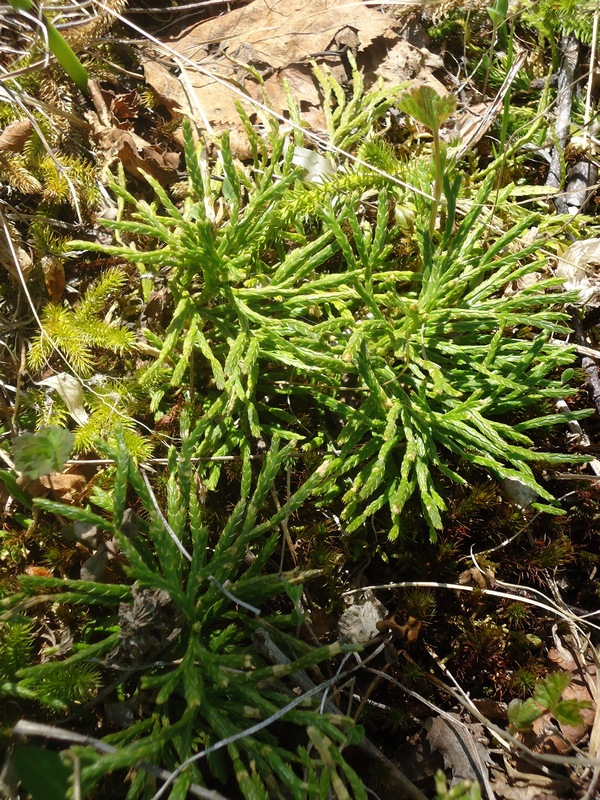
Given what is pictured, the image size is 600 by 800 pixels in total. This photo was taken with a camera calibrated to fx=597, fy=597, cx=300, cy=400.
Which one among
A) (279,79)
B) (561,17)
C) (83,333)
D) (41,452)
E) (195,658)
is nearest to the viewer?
(195,658)

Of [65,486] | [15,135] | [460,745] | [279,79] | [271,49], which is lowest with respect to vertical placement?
[460,745]

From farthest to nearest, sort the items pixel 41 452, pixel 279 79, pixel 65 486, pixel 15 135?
pixel 279 79
pixel 15 135
pixel 65 486
pixel 41 452

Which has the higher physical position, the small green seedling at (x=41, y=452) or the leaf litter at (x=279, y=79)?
the leaf litter at (x=279, y=79)

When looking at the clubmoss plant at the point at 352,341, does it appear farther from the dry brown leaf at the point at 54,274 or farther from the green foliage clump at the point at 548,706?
the green foliage clump at the point at 548,706

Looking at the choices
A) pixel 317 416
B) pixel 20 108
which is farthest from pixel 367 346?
pixel 20 108

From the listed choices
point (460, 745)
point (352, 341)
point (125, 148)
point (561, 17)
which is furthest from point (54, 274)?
point (561, 17)

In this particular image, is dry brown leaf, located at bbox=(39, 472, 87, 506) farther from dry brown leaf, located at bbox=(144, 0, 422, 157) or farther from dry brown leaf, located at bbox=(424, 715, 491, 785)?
dry brown leaf, located at bbox=(144, 0, 422, 157)

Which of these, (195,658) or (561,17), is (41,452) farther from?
(561,17)

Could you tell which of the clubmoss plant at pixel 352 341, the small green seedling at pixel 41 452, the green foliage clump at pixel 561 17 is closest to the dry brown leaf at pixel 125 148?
the clubmoss plant at pixel 352 341

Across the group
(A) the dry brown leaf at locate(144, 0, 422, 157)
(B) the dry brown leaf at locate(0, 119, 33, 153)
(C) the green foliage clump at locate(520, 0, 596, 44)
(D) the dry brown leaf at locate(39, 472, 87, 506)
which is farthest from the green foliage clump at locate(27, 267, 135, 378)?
(C) the green foliage clump at locate(520, 0, 596, 44)
